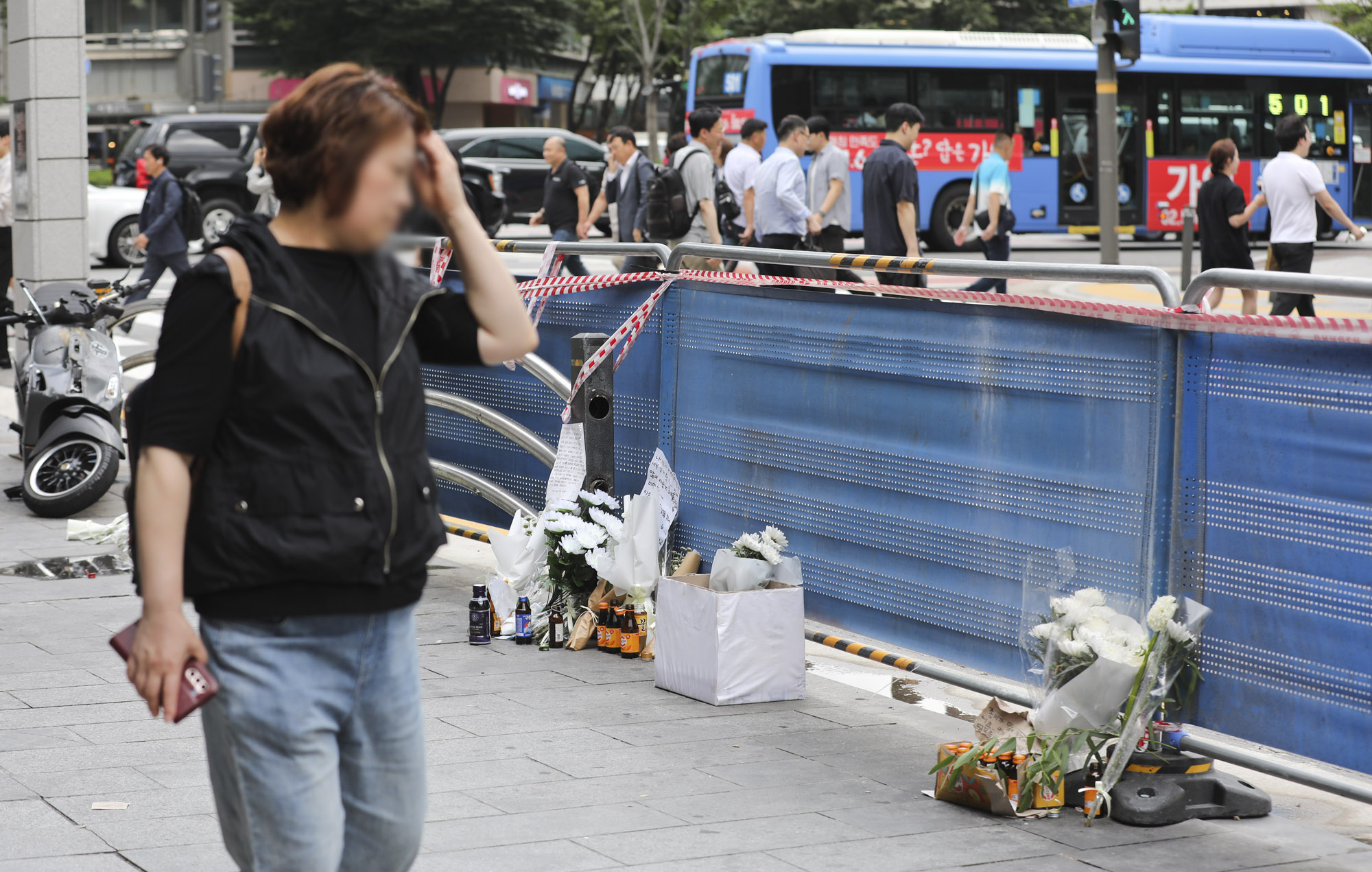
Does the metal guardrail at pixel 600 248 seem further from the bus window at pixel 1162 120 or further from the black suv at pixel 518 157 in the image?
the black suv at pixel 518 157

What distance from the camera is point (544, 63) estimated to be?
49875 mm

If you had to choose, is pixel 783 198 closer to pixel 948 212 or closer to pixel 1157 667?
pixel 1157 667

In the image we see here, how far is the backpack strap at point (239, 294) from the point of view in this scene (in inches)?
95.5

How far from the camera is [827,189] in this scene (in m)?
14.5

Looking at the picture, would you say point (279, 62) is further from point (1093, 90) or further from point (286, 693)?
point (286, 693)

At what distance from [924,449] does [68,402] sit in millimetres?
5389

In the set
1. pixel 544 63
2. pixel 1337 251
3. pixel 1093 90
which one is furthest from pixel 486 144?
pixel 544 63

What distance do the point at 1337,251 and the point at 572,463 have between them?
22.7 metres

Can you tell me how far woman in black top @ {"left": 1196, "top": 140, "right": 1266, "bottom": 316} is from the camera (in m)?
13.4

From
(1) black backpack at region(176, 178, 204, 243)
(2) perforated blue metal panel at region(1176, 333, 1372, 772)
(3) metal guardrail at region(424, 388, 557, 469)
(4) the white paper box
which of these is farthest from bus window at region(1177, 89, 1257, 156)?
(2) perforated blue metal panel at region(1176, 333, 1372, 772)

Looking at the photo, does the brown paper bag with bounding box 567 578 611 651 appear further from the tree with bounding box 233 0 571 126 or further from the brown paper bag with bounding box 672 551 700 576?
the tree with bounding box 233 0 571 126

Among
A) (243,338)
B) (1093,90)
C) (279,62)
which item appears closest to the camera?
(243,338)

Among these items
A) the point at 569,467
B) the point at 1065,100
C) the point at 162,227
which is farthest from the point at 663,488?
the point at 1065,100

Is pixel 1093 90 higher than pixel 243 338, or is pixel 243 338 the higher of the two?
pixel 1093 90
